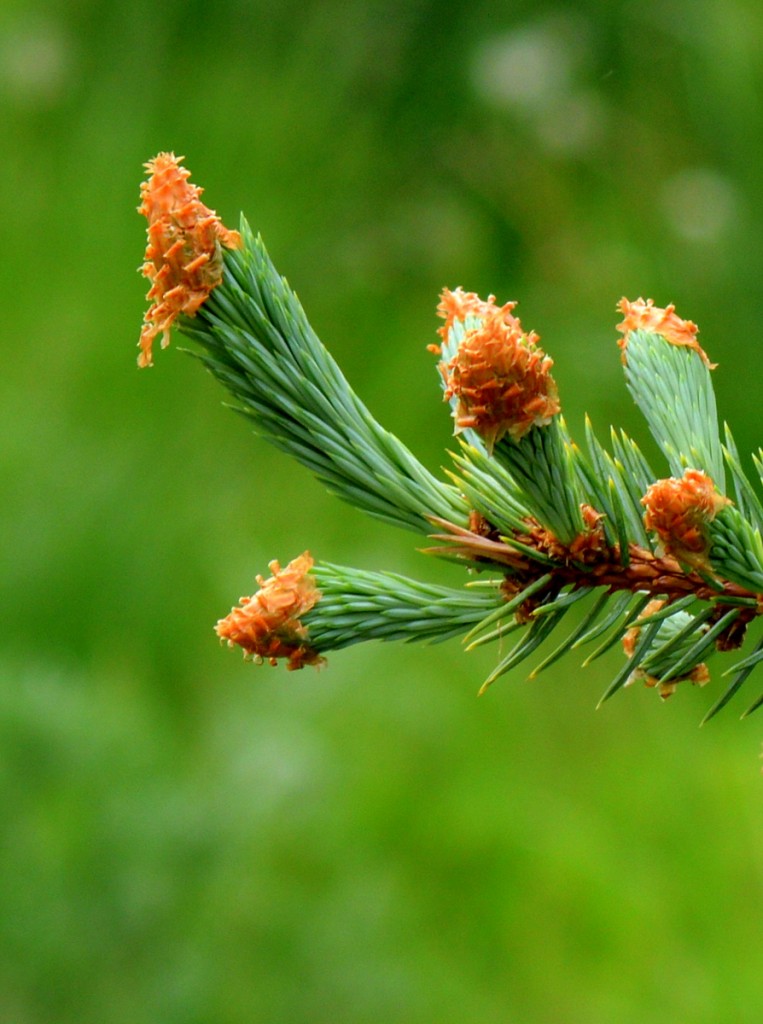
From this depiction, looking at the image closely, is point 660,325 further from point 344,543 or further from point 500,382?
point 344,543

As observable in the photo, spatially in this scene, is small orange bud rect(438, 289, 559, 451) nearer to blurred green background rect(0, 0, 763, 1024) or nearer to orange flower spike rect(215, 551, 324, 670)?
orange flower spike rect(215, 551, 324, 670)

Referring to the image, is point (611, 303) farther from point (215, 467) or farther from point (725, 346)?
point (215, 467)

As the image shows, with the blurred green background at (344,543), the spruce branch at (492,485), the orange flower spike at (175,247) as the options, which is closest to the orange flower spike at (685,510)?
the spruce branch at (492,485)

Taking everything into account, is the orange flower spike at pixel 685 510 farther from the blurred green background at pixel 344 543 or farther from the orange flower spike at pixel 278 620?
the blurred green background at pixel 344 543

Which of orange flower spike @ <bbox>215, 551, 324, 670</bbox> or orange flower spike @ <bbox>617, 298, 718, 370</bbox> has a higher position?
orange flower spike @ <bbox>617, 298, 718, 370</bbox>

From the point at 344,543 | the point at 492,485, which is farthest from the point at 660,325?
the point at 344,543

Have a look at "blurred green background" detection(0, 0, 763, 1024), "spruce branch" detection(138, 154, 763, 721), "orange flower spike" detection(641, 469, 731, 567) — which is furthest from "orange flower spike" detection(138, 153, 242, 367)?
"blurred green background" detection(0, 0, 763, 1024)
